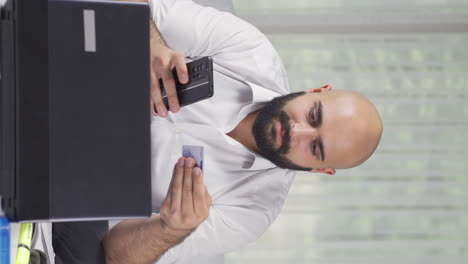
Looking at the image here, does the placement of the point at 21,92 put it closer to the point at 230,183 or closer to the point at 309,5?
the point at 230,183

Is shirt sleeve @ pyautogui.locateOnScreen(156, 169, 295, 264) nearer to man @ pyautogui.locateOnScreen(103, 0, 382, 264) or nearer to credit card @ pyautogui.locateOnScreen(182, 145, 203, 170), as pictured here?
man @ pyautogui.locateOnScreen(103, 0, 382, 264)

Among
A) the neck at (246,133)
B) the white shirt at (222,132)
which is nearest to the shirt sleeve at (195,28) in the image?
the white shirt at (222,132)

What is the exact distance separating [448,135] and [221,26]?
990mm

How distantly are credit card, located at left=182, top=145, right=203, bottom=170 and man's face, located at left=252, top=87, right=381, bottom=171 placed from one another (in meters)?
0.45

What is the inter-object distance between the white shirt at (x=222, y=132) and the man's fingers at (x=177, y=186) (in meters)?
0.39

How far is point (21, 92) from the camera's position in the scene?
78cm

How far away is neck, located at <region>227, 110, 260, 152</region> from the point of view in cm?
168

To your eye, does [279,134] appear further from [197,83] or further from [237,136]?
[197,83]

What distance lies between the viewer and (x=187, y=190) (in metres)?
1.19

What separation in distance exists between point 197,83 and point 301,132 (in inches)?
21.9

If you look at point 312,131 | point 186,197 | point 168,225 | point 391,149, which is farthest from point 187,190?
point 391,149

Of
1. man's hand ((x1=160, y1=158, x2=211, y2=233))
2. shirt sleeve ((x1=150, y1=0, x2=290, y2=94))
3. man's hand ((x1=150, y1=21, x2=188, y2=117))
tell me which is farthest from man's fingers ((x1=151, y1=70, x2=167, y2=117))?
shirt sleeve ((x1=150, y1=0, x2=290, y2=94))

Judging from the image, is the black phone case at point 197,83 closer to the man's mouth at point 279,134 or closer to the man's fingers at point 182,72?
the man's fingers at point 182,72

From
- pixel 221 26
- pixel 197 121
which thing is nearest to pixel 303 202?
pixel 197 121
